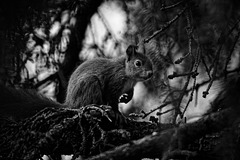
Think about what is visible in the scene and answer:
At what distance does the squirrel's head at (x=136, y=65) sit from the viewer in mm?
4090

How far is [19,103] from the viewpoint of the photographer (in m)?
3.06

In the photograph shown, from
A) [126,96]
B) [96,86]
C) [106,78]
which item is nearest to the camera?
[96,86]

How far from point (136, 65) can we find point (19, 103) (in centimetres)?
153

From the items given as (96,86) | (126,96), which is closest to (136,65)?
(126,96)

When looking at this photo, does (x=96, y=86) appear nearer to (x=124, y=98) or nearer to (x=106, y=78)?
(x=106, y=78)

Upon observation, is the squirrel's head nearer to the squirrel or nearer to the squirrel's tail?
the squirrel

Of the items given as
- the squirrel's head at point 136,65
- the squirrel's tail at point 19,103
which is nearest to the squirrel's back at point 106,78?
the squirrel's head at point 136,65

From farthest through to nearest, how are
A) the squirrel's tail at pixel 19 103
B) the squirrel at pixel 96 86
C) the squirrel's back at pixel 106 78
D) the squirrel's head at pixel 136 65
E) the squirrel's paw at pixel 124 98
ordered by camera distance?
the squirrel's head at pixel 136 65, the squirrel's paw at pixel 124 98, the squirrel's back at pixel 106 78, the squirrel at pixel 96 86, the squirrel's tail at pixel 19 103

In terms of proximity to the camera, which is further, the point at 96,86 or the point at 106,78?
the point at 106,78

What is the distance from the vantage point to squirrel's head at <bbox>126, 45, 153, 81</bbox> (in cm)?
409

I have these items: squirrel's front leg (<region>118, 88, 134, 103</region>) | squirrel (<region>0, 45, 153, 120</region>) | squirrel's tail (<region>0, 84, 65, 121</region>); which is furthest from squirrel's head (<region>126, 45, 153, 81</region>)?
squirrel's tail (<region>0, 84, 65, 121</region>)

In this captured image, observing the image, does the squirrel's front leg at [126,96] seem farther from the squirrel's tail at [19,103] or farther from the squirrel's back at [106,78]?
the squirrel's tail at [19,103]

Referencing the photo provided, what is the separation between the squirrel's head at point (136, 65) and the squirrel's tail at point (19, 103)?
113 centimetres

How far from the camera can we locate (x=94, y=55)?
453cm
